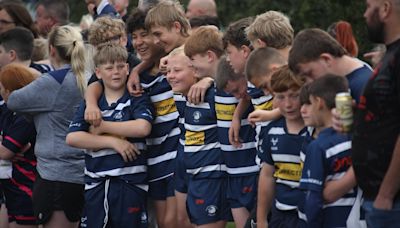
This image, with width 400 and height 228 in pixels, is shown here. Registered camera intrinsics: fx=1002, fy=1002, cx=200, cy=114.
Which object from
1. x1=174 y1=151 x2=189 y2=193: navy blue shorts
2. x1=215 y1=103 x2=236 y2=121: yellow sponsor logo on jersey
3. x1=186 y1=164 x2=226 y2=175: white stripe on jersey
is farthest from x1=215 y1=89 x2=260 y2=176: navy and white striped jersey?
x1=174 y1=151 x2=189 y2=193: navy blue shorts

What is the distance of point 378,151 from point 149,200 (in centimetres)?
345

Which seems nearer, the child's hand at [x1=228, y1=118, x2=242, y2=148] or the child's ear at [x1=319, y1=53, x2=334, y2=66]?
the child's ear at [x1=319, y1=53, x2=334, y2=66]

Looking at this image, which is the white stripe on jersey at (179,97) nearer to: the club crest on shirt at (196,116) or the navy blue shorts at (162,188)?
the club crest on shirt at (196,116)

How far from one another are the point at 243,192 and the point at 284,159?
1034 millimetres

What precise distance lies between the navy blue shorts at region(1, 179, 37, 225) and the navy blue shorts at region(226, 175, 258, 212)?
7.66 feet

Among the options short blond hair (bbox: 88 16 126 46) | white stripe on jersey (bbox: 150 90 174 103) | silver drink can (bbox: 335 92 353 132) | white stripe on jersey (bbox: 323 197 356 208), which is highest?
silver drink can (bbox: 335 92 353 132)

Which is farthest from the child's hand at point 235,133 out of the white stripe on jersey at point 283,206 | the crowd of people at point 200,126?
the white stripe on jersey at point 283,206

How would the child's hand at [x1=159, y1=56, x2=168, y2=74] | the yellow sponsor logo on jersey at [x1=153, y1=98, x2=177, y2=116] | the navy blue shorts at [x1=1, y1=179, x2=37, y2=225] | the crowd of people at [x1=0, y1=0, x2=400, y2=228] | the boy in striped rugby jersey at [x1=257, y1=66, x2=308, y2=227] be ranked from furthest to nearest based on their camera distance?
1. the navy blue shorts at [x1=1, y1=179, x2=37, y2=225]
2. the yellow sponsor logo on jersey at [x1=153, y1=98, x2=177, y2=116]
3. the child's hand at [x1=159, y1=56, x2=168, y2=74]
4. the boy in striped rugby jersey at [x1=257, y1=66, x2=308, y2=227]
5. the crowd of people at [x1=0, y1=0, x2=400, y2=228]

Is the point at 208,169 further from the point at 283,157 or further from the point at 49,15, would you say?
the point at 49,15

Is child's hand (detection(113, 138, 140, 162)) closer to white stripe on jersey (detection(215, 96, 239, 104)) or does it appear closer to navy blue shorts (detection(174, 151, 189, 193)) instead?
navy blue shorts (detection(174, 151, 189, 193))

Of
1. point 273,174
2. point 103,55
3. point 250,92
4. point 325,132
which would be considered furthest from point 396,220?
point 103,55

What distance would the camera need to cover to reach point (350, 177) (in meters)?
5.79

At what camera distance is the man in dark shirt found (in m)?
5.30

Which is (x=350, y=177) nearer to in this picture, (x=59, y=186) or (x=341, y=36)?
(x=341, y=36)
